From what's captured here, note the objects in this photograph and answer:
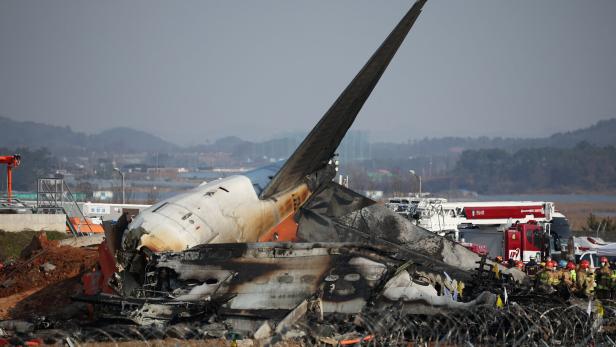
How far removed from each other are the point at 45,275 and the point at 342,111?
39.9 ft

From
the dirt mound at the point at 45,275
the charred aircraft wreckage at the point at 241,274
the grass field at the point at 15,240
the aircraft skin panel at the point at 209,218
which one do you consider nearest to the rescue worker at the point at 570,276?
the charred aircraft wreckage at the point at 241,274

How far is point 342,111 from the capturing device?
76.5 feet

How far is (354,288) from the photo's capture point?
1623 cm

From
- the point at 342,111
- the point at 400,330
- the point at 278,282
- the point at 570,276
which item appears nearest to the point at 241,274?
the point at 278,282

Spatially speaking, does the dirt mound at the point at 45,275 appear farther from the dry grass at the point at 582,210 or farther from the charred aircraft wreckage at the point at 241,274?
the dry grass at the point at 582,210

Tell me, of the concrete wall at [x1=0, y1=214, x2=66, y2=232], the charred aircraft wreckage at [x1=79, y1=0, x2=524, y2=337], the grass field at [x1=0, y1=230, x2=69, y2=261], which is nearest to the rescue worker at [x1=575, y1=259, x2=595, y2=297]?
the charred aircraft wreckage at [x1=79, y1=0, x2=524, y2=337]

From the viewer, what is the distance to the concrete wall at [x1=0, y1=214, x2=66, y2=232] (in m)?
39.9

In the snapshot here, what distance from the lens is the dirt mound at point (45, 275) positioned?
25.0 meters

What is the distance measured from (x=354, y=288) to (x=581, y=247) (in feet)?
89.0

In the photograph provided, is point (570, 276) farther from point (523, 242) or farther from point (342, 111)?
point (523, 242)

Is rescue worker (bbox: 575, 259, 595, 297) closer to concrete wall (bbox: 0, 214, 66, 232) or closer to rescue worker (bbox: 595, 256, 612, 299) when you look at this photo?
rescue worker (bbox: 595, 256, 612, 299)


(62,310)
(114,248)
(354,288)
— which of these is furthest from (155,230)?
(62,310)

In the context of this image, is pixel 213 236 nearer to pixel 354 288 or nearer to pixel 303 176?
pixel 354 288

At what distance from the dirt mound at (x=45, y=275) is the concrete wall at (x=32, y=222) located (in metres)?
11.1
